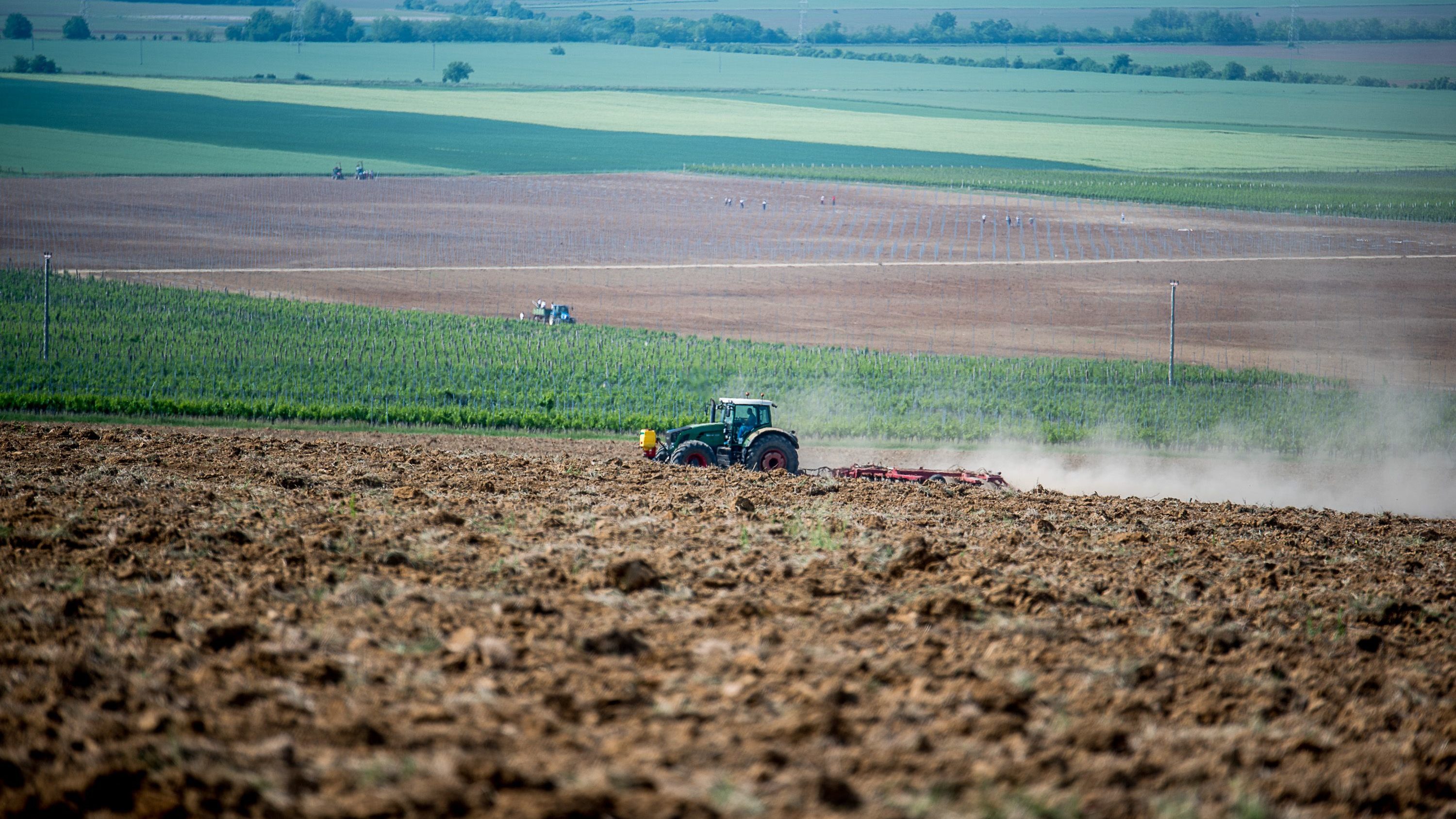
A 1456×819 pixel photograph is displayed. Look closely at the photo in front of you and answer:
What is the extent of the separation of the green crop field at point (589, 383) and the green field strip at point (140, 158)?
53.1m

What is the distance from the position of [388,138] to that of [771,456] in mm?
107105

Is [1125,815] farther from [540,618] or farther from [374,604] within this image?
[374,604]

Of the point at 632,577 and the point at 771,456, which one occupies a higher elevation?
the point at 632,577

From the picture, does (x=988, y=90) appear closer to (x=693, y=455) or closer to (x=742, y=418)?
(x=742, y=418)

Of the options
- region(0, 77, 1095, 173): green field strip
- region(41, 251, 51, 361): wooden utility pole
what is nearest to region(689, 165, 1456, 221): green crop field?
region(0, 77, 1095, 173): green field strip

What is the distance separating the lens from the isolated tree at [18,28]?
188m

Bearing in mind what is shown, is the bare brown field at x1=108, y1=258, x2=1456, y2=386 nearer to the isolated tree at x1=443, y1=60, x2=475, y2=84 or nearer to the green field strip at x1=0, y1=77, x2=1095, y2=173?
the green field strip at x1=0, y1=77, x2=1095, y2=173

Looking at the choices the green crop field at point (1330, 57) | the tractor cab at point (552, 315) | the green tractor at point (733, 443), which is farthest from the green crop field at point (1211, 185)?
the green tractor at point (733, 443)

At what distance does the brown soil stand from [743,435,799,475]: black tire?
6734 millimetres

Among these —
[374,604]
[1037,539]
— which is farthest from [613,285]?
[374,604]

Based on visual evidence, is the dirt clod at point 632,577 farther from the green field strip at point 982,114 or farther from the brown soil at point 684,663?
the green field strip at point 982,114

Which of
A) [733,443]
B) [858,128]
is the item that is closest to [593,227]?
[733,443]

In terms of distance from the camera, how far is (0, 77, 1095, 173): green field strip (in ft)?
364

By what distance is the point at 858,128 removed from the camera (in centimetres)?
14388
